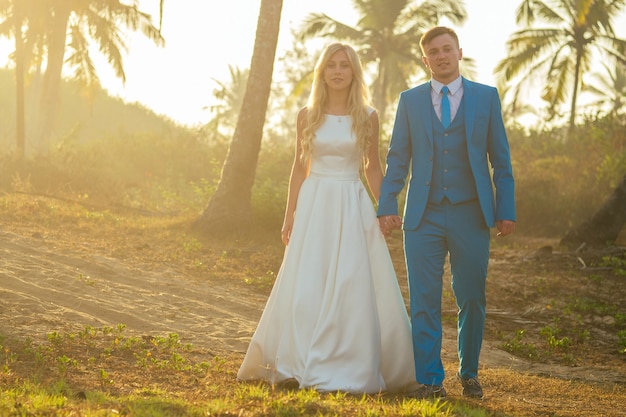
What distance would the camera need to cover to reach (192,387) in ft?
16.9

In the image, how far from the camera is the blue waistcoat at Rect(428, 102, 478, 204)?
5035 mm

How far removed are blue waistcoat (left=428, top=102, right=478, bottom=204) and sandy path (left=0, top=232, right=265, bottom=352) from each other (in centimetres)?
258

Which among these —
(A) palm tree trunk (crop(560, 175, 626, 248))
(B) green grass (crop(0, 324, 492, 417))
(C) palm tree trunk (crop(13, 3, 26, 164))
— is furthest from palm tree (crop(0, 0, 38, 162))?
(B) green grass (crop(0, 324, 492, 417))

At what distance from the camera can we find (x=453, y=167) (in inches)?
199

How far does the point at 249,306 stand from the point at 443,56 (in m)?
4.69

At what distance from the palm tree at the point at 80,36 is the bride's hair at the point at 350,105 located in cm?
1862

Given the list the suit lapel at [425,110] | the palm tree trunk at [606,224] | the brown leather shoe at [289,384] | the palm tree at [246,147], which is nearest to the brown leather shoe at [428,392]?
the brown leather shoe at [289,384]

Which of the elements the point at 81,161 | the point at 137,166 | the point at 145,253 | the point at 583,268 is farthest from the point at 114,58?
the point at 583,268

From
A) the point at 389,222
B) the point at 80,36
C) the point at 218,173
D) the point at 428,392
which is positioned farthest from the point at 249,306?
the point at 80,36

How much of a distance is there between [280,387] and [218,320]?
9.38 ft

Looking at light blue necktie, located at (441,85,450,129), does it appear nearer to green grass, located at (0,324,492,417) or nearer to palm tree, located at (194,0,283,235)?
green grass, located at (0,324,492,417)

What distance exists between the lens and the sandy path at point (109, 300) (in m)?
6.88

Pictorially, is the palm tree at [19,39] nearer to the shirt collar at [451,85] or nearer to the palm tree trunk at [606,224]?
the palm tree trunk at [606,224]

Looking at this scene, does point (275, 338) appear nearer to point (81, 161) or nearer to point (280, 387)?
point (280, 387)
